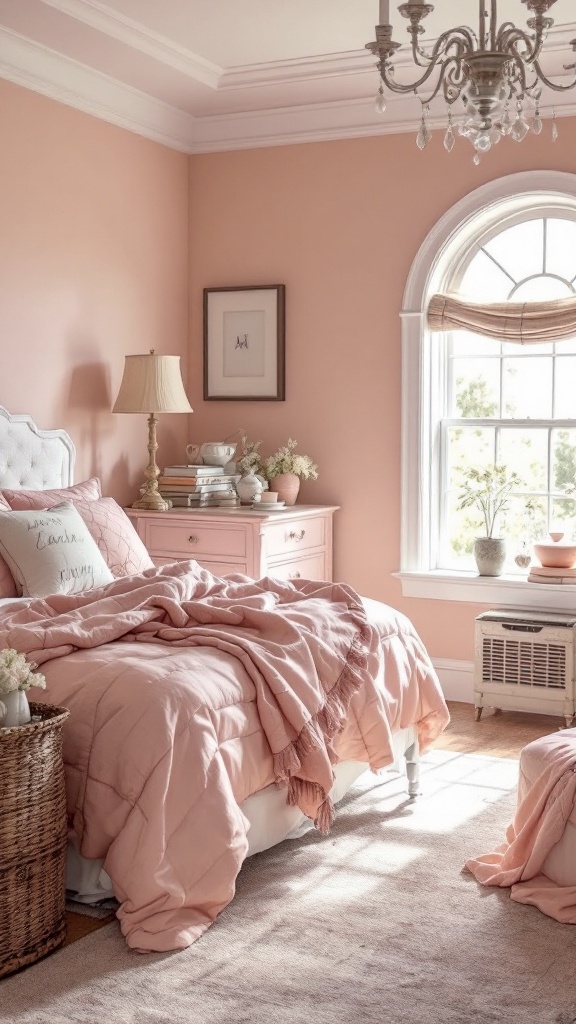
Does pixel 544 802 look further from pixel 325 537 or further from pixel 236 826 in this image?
Result: pixel 325 537

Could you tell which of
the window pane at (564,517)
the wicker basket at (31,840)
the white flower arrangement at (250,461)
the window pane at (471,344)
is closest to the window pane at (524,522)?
the window pane at (564,517)

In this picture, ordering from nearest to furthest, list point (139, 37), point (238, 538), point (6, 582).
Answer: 1. point (6, 582)
2. point (139, 37)
3. point (238, 538)

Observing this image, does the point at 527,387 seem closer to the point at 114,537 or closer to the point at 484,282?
the point at 484,282

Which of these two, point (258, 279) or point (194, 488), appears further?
point (258, 279)

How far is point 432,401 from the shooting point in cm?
571

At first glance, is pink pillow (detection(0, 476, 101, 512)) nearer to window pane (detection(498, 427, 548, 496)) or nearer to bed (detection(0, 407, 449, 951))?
bed (detection(0, 407, 449, 951))

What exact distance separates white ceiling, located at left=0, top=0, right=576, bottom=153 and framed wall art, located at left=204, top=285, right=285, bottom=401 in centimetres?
80

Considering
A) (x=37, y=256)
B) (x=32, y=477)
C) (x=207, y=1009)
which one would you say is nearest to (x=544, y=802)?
(x=207, y=1009)

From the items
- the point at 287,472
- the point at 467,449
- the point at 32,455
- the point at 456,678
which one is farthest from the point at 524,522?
the point at 32,455

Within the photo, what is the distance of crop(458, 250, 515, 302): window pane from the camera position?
5.60 m

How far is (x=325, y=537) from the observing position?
19.1ft

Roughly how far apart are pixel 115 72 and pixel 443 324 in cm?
195

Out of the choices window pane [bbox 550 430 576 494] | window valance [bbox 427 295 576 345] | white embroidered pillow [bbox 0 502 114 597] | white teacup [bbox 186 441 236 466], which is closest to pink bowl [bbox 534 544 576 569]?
window pane [bbox 550 430 576 494]

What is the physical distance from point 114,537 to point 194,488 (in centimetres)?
113
